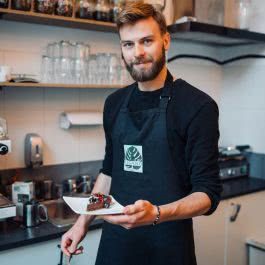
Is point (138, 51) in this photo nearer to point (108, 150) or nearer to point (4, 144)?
point (108, 150)

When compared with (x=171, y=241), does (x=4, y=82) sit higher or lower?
higher

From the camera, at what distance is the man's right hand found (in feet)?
4.63

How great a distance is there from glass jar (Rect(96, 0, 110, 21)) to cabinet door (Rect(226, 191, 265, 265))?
1254mm

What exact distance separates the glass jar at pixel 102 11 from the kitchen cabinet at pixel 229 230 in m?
1.19

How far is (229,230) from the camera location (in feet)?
8.20

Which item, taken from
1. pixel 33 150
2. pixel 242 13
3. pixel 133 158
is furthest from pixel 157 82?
pixel 242 13

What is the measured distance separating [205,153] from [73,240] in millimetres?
547

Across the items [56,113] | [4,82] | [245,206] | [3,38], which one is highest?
[3,38]

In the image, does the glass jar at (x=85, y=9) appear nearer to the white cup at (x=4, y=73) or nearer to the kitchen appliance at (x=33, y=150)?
the white cup at (x=4, y=73)

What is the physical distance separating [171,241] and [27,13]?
3.93 ft

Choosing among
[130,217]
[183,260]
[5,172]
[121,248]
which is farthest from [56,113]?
[130,217]

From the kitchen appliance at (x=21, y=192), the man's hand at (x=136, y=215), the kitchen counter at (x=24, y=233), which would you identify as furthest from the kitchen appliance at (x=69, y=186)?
the man's hand at (x=136, y=215)

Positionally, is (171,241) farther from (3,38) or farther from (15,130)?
(3,38)

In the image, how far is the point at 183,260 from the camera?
141cm
